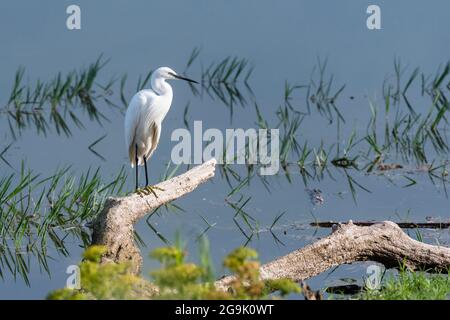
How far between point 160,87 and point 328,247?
195 centimetres

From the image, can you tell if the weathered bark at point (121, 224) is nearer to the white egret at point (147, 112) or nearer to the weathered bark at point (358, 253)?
the white egret at point (147, 112)

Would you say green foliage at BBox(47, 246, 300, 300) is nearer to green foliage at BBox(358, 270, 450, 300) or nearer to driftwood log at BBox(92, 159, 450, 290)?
green foliage at BBox(358, 270, 450, 300)

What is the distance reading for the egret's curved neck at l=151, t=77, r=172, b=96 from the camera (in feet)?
31.8

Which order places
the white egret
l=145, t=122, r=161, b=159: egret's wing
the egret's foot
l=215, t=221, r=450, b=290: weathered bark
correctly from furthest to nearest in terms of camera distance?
1. l=145, t=122, r=161, b=159: egret's wing
2. the white egret
3. the egret's foot
4. l=215, t=221, r=450, b=290: weathered bark

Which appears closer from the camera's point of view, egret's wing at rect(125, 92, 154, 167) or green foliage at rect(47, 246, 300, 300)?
green foliage at rect(47, 246, 300, 300)

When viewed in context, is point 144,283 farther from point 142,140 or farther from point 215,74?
point 215,74

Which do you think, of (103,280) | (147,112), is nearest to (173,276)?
(103,280)

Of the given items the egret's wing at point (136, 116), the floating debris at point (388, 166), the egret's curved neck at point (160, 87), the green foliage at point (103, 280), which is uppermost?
the egret's curved neck at point (160, 87)

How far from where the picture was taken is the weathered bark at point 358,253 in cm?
839

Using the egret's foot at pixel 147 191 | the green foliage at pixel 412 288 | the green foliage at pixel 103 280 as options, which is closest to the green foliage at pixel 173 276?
the green foliage at pixel 103 280

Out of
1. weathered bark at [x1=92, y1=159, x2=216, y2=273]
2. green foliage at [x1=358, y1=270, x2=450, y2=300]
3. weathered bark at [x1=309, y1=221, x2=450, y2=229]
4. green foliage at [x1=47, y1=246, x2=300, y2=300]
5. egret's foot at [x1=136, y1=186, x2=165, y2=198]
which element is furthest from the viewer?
weathered bark at [x1=309, y1=221, x2=450, y2=229]

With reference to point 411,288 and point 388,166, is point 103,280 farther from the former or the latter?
point 388,166

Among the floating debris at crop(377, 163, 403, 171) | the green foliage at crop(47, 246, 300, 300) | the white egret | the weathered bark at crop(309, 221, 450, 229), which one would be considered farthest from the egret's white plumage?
the green foliage at crop(47, 246, 300, 300)
